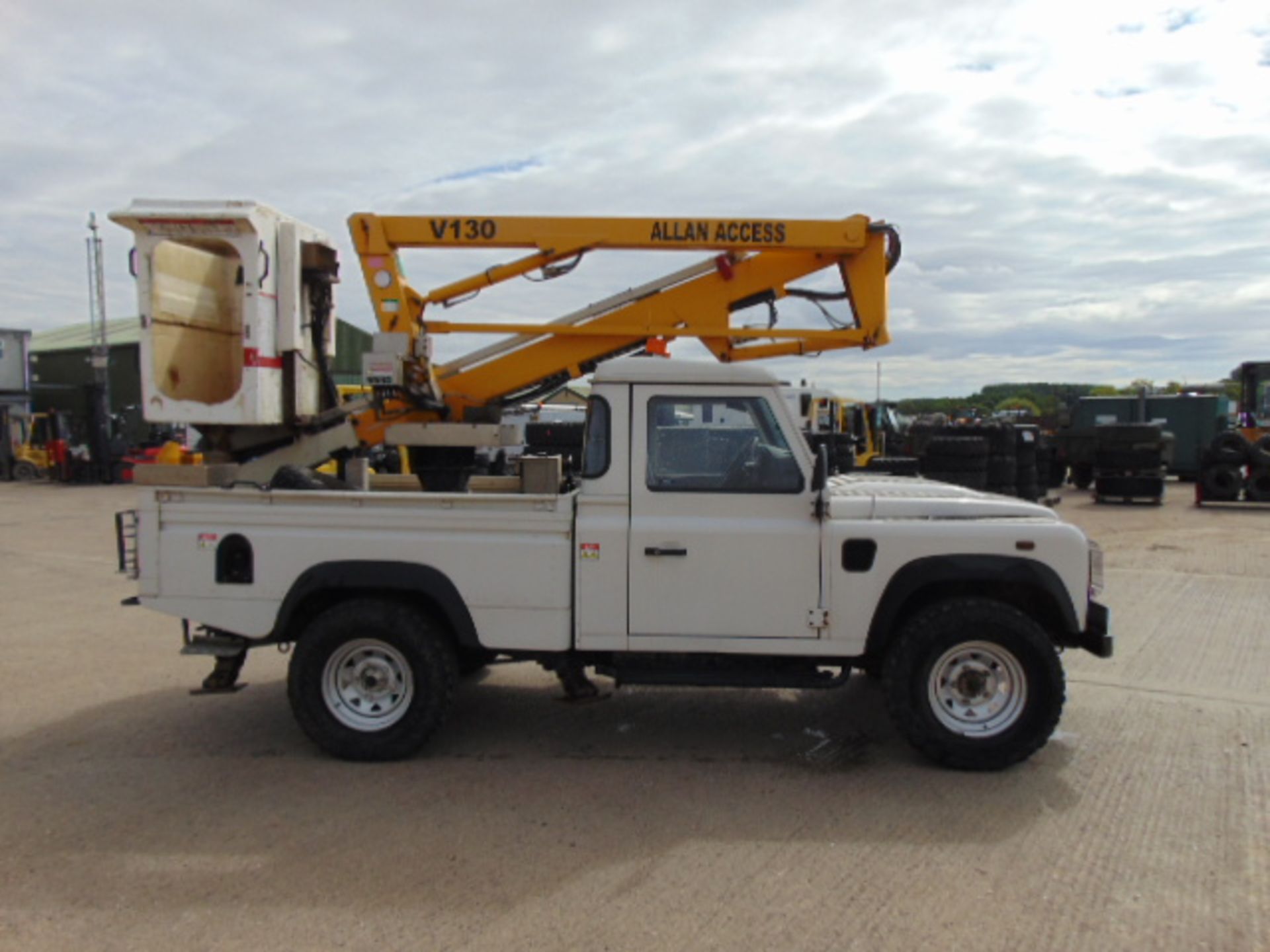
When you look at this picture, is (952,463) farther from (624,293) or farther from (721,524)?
(721,524)

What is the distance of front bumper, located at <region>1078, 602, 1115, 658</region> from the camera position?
4883 mm

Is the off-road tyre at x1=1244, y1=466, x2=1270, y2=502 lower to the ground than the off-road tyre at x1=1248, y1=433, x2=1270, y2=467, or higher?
lower

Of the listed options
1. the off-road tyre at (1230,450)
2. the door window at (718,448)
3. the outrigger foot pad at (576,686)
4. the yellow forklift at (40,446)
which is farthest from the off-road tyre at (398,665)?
the yellow forklift at (40,446)

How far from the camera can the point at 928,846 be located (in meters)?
4.07

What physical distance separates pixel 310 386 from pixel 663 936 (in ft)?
13.8

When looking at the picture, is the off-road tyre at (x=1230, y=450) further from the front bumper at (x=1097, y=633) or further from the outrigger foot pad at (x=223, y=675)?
the outrigger foot pad at (x=223, y=675)

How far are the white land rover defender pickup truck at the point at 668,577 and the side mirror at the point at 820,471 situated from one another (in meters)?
0.02

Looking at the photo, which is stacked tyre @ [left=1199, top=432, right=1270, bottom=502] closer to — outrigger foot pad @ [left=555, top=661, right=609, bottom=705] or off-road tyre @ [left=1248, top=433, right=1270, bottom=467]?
off-road tyre @ [left=1248, top=433, right=1270, bottom=467]

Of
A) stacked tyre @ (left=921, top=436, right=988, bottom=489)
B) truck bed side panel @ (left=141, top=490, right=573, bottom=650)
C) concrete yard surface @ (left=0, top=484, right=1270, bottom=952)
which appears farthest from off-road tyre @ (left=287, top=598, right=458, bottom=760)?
stacked tyre @ (left=921, top=436, right=988, bottom=489)

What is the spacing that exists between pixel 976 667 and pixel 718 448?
69.9 inches

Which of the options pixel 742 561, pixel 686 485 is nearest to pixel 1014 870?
pixel 742 561

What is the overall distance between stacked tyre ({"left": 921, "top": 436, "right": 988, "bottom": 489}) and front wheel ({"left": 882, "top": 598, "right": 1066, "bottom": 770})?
7.48 metres

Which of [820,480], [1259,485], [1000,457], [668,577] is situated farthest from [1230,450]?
[668,577]

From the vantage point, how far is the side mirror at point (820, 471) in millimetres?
4695
